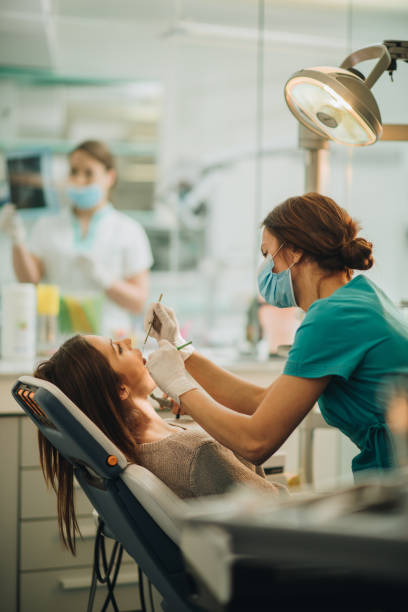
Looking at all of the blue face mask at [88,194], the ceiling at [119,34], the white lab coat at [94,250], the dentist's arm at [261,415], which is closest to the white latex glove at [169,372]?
the dentist's arm at [261,415]

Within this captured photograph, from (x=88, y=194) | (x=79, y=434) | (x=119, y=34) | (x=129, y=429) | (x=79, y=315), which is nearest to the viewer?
(x=79, y=434)

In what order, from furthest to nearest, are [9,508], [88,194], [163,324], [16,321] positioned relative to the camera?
[88,194] → [16,321] → [9,508] → [163,324]

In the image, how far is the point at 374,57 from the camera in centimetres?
160

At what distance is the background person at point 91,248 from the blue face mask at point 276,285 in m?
1.40

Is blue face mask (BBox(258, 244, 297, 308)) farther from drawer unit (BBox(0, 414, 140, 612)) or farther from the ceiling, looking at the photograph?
the ceiling

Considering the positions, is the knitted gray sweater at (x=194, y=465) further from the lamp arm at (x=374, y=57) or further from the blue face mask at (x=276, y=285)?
the lamp arm at (x=374, y=57)

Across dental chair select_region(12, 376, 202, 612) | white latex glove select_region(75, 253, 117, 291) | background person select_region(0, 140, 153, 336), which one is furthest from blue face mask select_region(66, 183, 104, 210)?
dental chair select_region(12, 376, 202, 612)

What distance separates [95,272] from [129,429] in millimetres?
1442

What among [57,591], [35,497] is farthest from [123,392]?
[57,591]

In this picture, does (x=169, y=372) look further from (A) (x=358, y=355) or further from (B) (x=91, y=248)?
(B) (x=91, y=248)

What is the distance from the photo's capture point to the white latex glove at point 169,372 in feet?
4.12

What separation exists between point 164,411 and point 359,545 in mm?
1401

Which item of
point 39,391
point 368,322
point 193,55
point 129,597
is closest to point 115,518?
point 39,391

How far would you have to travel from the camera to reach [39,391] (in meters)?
1.13
